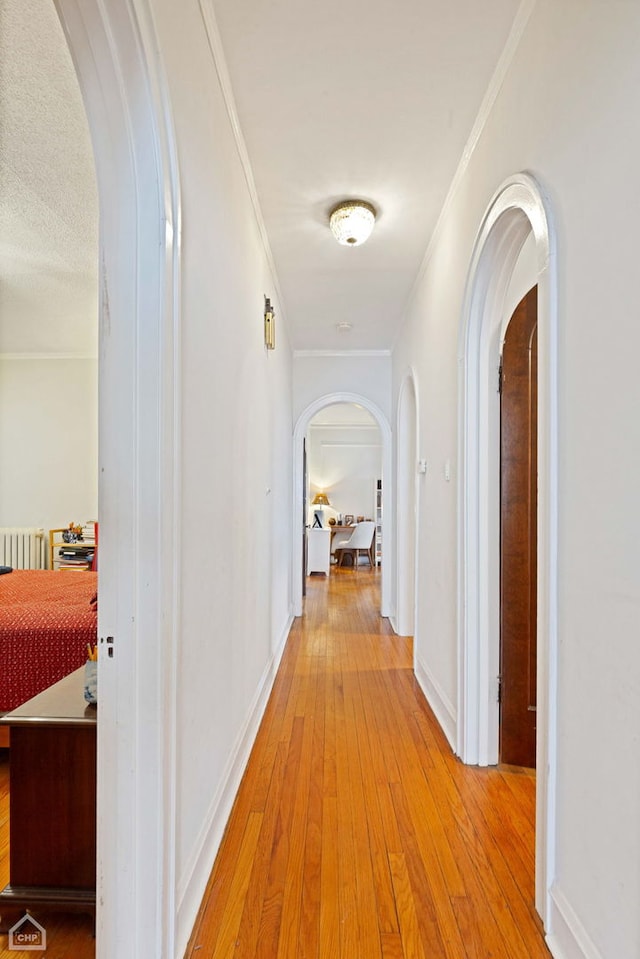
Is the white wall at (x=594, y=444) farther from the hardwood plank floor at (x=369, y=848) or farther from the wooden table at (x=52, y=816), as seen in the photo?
the wooden table at (x=52, y=816)

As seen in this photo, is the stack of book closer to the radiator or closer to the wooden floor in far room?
the radiator

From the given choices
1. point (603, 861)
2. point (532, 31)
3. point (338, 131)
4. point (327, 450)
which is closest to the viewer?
point (603, 861)

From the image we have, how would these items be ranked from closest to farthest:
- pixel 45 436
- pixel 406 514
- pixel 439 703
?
1. pixel 439 703
2. pixel 406 514
3. pixel 45 436

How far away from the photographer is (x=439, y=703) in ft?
9.17

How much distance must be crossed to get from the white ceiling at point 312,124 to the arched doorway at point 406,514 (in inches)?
44.9

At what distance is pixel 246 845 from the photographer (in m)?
1.77

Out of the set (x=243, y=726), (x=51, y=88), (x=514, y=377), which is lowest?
(x=243, y=726)

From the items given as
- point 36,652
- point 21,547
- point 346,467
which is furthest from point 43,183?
point 346,467

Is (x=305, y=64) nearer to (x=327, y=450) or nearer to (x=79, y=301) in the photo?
(x=79, y=301)

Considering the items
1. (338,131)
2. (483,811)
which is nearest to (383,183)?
(338,131)

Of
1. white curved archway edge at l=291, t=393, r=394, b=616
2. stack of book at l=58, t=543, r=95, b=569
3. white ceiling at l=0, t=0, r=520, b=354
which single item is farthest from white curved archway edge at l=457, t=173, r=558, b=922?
stack of book at l=58, t=543, r=95, b=569

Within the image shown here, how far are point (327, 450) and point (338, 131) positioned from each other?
8569mm

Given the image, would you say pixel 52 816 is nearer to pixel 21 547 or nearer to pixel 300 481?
pixel 300 481

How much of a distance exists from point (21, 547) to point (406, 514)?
4.05 metres
